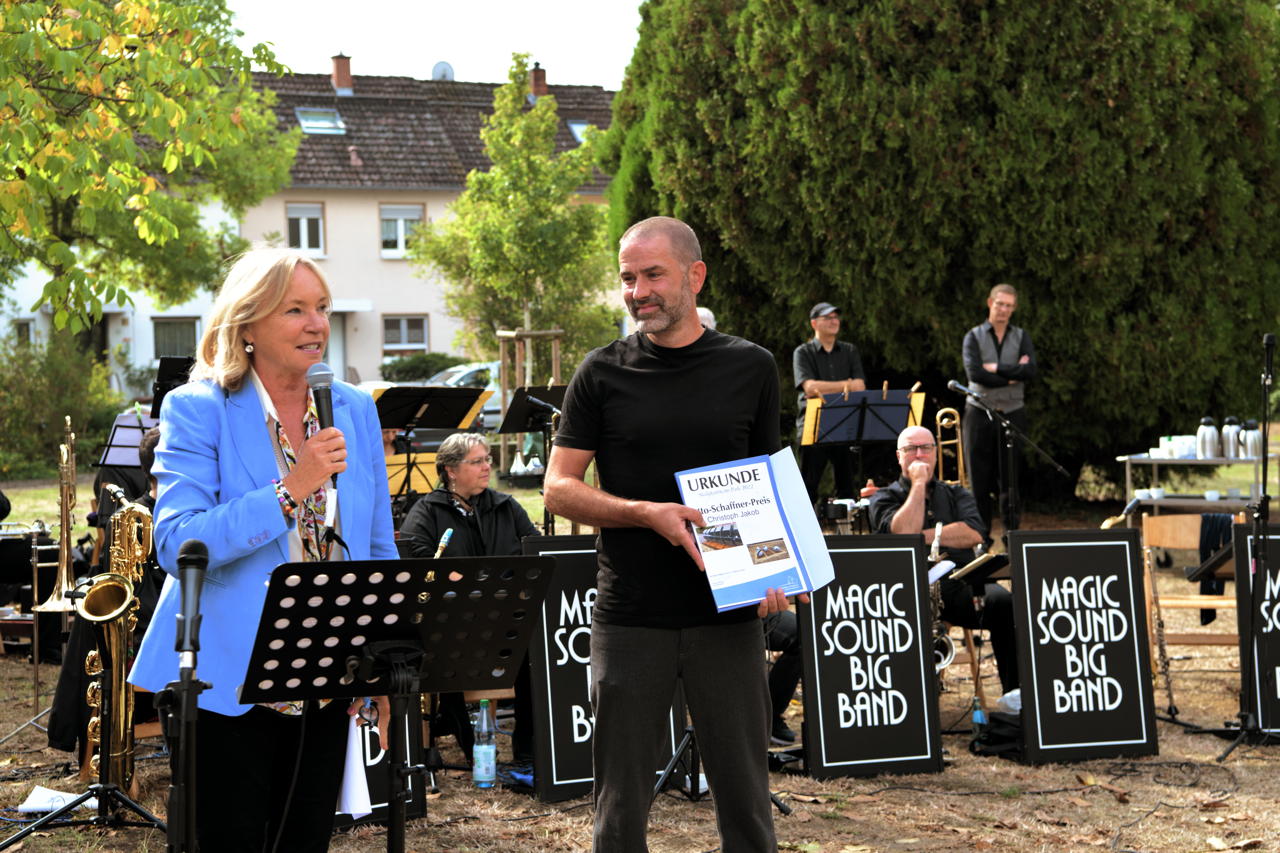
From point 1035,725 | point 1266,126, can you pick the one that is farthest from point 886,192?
point 1035,725

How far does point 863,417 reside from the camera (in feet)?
36.3

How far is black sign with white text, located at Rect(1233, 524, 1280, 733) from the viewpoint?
7.37m

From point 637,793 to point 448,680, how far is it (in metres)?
0.75

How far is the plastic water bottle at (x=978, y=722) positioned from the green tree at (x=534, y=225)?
18248 millimetres

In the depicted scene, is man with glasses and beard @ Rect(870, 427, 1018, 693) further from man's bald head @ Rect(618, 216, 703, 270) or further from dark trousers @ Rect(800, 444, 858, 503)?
man's bald head @ Rect(618, 216, 703, 270)

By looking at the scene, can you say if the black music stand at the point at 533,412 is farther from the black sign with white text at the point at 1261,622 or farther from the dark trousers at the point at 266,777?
the dark trousers at the point at 266,777

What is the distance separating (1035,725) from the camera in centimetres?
705

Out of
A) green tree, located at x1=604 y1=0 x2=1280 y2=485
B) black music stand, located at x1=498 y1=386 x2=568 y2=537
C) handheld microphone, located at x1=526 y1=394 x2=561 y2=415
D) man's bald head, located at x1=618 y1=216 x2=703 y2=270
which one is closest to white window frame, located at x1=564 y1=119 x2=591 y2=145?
green tree, located at x1=604 y1=0 x2=1280 y2=485

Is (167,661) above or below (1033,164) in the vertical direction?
below

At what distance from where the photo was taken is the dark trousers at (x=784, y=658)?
732 cm

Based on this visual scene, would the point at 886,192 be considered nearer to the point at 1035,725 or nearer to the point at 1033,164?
the point at 1033,164

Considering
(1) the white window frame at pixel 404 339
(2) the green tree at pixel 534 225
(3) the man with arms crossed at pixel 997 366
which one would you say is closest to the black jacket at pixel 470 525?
(3) the man with arms crossed at pixel 997 366

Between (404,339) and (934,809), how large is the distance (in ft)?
112

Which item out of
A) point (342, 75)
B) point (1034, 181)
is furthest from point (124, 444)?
point (342, 75)
